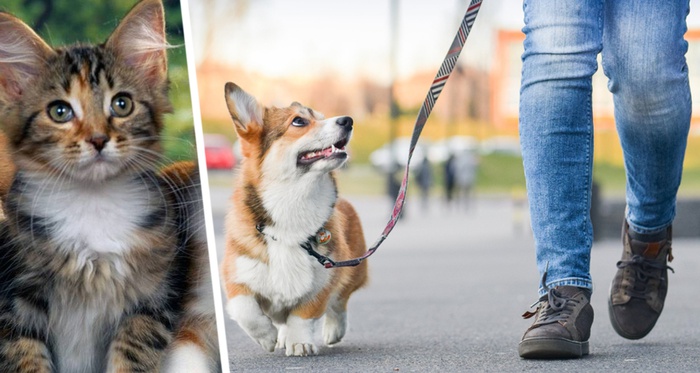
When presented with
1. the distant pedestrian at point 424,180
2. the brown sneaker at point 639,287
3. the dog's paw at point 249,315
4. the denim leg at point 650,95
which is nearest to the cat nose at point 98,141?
the dog's paw at point 249,315

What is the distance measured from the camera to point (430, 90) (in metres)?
3.47

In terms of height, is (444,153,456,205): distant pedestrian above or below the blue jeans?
below

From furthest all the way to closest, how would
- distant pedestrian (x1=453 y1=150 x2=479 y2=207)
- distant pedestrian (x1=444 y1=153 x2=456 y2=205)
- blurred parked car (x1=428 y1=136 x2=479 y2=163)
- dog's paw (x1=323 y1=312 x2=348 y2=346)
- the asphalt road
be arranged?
blurred parked car (x1=428 y1=136 x2=479 y2=163) < distant pedestrian (x1=453 y1=150 x2=479 y2=207) < distant pedestrian (x1=444 y1=153 x2=456 y2=205) < dog's paw (x1=323 y1=312 x2=348 y2=346) < the asphalt road

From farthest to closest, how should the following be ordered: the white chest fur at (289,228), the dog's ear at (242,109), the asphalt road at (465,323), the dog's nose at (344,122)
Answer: the asphalt road at (465,323) → the white chest fur at (289,228) → the dog's nose at (344,122) → the dog's ear at (242,109)

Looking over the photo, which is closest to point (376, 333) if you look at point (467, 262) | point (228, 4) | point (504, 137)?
point (467, 262)

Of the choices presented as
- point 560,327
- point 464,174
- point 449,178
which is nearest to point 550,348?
point 560,327

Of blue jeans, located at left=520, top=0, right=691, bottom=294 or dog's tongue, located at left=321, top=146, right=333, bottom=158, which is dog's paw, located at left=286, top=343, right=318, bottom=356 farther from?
blue jeans, located at left=520, top=0, right=691, bottom=294

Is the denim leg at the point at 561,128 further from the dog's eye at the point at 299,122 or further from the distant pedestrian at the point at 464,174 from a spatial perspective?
the distant pedestrian at the point at 464,174

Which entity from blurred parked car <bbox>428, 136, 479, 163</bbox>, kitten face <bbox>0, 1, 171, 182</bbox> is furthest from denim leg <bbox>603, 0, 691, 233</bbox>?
blurred parked car <bbox>428, 136, 479, 163</bbox>

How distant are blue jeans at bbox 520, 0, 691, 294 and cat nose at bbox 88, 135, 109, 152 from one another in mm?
1920

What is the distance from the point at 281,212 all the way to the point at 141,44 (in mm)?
1395

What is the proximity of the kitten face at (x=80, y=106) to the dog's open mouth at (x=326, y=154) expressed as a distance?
4.14 ft

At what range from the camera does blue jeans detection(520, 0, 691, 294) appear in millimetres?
3510

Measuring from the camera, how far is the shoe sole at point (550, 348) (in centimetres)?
346
